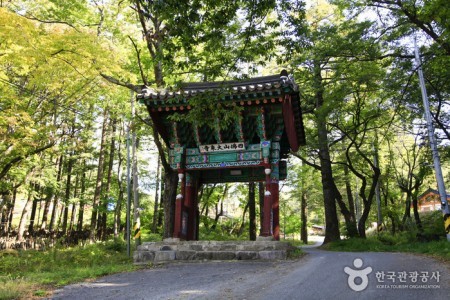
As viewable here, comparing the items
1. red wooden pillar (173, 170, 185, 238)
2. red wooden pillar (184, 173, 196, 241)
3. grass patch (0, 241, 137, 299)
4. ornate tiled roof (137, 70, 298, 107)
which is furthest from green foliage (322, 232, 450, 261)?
grass patch (0, 241, 137, 299)

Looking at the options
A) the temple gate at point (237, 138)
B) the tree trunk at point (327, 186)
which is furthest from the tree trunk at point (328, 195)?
the temple gate at point (237, 138)

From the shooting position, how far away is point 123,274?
8.27 metres

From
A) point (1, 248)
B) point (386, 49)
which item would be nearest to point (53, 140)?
point (1, 248)

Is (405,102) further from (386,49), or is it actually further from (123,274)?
(123,274)

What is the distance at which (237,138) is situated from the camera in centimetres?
1167

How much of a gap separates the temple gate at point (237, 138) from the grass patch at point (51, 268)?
287 cm

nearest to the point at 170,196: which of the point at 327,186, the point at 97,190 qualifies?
the point at 327,186

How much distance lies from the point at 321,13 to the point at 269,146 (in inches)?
501

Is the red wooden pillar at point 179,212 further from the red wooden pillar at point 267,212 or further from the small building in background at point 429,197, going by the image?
the small building in background at point 429,197

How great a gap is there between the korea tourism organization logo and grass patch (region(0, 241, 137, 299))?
5410mm

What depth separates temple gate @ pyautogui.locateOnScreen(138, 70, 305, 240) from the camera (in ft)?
34.9

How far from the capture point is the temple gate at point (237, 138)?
10.6m

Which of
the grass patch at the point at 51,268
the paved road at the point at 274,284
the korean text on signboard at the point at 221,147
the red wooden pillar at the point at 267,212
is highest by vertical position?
the korean text on signboard at the point at 221,147

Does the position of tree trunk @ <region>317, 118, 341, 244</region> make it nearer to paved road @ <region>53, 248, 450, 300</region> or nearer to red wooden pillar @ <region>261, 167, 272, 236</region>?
red wooden pillar @ <region>261, 167, 272, 236</region>
